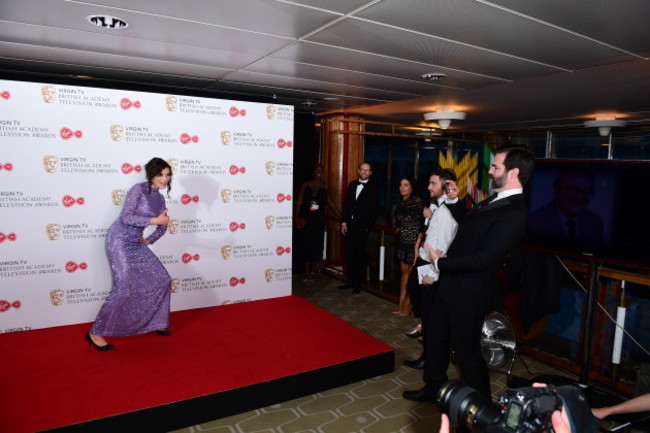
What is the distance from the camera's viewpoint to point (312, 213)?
20.1 ft

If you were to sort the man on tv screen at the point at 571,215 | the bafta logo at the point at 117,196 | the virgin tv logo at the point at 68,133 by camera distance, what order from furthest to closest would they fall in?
the bafta logo at the point at 117,196 → the virgin tv logo at the point at 68,133 → the man on tv screen at the point at 571,215

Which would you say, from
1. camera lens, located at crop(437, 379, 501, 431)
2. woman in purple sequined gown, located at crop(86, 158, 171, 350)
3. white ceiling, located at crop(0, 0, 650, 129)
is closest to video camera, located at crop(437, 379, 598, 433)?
camera lens, located at crop(437, 379, 501, 431)

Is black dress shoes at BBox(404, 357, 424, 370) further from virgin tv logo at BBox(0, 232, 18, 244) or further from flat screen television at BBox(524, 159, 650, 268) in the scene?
virgin tv logo at BBox(0, 232, 18, 244)

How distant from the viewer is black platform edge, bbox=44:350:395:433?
2588mm

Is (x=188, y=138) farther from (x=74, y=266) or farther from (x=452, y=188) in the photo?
(x=452, y=188)

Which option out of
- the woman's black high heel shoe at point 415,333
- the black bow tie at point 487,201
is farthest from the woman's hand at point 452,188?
the woman's black high heel shoe at point 415,333

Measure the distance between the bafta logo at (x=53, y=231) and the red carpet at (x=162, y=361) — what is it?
810mm

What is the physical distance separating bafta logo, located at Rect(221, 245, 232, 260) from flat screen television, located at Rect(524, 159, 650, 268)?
284 cm

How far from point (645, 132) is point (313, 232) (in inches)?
297

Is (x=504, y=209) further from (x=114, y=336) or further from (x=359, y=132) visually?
(x=359, y=132)

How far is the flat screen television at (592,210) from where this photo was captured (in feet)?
9.62

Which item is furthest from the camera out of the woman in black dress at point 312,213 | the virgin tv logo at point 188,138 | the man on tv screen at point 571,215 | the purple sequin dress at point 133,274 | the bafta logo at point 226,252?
the woman in black dress at point 312,213

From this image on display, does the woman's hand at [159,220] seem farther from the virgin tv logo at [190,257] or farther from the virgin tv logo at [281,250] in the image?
the virgin tv logo at [281,250]

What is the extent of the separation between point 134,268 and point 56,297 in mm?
1084
